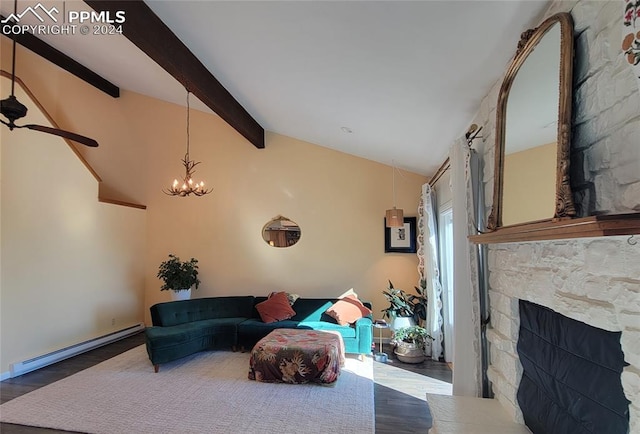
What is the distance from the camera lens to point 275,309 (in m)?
4.89

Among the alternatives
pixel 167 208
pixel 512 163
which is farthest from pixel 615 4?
pixel 167 208

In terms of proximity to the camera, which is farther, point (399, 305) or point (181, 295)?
point (181, 295)

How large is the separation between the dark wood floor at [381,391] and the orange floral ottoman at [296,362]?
1.85ft

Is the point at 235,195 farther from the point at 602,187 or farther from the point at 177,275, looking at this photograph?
the point at 602,187

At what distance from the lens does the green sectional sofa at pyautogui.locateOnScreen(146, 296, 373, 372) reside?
13.3 feet

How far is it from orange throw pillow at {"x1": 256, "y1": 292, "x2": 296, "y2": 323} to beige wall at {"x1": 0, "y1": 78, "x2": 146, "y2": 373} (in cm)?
254

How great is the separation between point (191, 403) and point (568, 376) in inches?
122

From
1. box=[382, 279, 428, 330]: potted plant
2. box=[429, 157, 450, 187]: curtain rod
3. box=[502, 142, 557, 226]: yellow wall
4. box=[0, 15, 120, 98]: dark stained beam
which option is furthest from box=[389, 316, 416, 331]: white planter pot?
box=[0, 15, 120, 98]: dark stained beam

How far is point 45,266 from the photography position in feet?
14.0

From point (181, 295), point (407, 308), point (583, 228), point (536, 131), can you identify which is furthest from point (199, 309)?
point (583, 228)

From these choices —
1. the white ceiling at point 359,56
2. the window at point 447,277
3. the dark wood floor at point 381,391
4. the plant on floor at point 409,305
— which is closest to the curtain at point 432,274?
the window at point 447,277

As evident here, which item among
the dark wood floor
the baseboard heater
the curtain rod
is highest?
the curtain rod

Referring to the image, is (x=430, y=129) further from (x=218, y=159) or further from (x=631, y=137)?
(x=218, y=159)

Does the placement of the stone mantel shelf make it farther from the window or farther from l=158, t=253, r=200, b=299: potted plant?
l=158, t=253, r=200, b=299: potted plant
